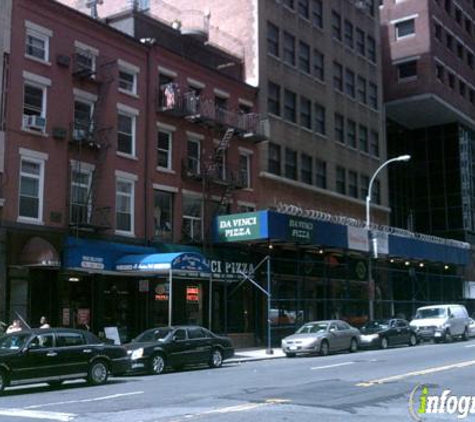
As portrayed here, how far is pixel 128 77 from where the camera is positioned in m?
31.1

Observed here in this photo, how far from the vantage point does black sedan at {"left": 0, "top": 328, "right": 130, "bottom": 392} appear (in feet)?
54.4

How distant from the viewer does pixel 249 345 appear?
34.3 metres

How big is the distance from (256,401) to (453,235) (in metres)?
47.9

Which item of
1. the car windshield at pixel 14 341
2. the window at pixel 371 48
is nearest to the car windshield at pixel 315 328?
the car windshield at pixel 14 341

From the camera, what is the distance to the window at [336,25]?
1829 inches

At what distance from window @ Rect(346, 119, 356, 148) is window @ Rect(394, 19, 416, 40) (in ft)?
40.7

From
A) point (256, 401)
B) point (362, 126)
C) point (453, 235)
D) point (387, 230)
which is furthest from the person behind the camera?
point (453, 235)

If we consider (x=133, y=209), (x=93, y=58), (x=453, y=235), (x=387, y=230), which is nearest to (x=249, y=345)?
(x=133, y=209)

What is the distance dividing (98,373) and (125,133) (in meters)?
14.1

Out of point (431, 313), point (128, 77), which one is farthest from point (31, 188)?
point (431, 313)

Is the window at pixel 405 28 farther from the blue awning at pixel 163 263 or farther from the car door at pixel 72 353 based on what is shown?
the car door at pixel 72 353

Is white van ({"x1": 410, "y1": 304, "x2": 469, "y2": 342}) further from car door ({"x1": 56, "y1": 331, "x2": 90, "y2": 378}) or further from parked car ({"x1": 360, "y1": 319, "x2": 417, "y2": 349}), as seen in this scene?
car door ({"x1": 56, "y1": 331, "x2": 90, "y2": 378})

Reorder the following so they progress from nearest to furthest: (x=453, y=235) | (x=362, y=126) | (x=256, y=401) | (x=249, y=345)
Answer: (x=256, y=401)
(x=249, y=345)
(x=362, y=126)
(x=453, y=235)

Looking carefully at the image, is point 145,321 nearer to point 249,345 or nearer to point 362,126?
point 249,345
